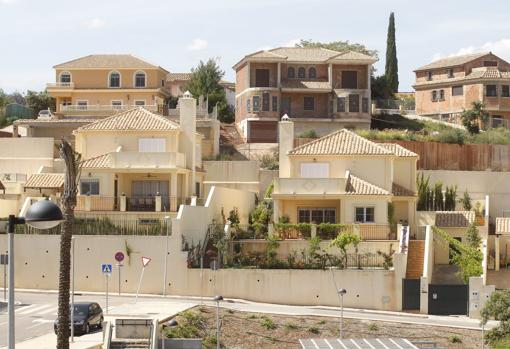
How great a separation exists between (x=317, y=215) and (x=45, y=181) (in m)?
15.6

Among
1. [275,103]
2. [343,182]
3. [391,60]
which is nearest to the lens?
[343,182]

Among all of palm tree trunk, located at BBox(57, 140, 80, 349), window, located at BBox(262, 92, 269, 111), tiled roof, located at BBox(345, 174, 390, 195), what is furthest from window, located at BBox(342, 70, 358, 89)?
palm tree trunk, located at BBox(57, 140, 80, 349)

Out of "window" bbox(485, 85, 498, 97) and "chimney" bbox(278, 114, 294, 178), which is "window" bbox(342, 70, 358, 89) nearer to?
"window" bbox(485, 85, 498, 97)

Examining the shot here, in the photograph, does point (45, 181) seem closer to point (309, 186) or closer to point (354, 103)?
point (309, 186)

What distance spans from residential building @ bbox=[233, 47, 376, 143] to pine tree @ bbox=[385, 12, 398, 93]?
13.5m

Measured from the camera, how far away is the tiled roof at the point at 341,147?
5931 cm

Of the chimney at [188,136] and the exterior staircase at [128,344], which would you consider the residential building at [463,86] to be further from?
the exterior staircase at [128,344]

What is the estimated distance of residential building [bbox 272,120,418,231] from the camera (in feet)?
187

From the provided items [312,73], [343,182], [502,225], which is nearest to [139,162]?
[343,182]

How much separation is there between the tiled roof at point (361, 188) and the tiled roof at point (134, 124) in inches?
401

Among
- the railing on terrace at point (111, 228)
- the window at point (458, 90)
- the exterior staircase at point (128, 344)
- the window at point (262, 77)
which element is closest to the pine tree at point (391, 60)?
the window at point (458, 90)

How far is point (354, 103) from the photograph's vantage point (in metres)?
82.6

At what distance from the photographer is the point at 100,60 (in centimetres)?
8625

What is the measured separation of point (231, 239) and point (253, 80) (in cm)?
2963
